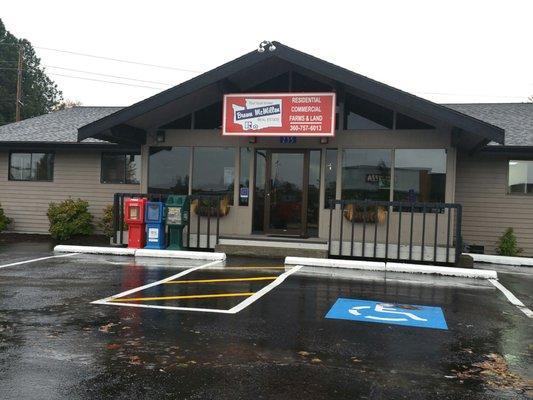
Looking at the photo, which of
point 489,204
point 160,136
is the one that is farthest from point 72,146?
point 489,204

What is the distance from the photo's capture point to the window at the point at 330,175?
12.4 metres

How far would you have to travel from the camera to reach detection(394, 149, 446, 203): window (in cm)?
1175

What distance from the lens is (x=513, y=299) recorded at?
24.4 feet

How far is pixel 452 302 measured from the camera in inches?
278

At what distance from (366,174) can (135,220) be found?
5755 millimetres

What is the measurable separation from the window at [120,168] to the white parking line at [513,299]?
10.9 metres

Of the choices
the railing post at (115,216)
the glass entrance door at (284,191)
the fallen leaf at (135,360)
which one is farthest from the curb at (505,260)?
the fallen leaf at (135,360)

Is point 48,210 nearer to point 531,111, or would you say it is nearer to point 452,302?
point 452,302

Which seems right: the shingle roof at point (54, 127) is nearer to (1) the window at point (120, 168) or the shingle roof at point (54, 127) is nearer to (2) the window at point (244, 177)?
(1) the window at point (120, 168)

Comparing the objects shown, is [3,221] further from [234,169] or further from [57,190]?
[234,169]

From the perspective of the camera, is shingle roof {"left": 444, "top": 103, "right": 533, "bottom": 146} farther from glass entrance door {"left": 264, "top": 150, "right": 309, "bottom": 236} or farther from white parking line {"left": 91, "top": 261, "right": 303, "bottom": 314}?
white parking line {"left": 91, "top": 261, "right": 303, "bottom": 314}

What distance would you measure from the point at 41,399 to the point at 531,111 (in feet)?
57.7

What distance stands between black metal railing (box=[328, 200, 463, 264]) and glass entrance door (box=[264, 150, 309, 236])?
1.40 meters

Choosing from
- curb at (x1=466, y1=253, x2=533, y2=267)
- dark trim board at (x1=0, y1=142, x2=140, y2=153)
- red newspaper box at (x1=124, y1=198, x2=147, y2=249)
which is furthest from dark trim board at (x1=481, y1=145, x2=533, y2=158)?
dark trim board at (x1=0, y1=142, x2=140, y2=153)
